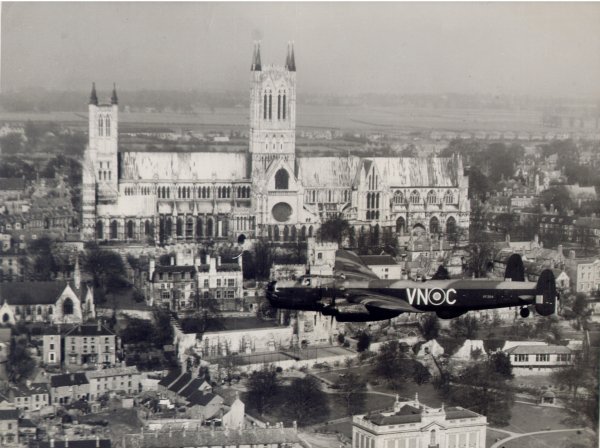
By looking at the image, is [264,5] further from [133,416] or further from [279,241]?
[133,416]

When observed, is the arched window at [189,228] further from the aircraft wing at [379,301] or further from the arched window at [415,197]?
the aircraft wing at [379,301]

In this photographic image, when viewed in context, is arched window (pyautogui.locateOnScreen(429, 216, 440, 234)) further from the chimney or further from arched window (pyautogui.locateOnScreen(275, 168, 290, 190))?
the chimney

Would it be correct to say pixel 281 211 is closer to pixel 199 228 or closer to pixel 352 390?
pixel 199 228

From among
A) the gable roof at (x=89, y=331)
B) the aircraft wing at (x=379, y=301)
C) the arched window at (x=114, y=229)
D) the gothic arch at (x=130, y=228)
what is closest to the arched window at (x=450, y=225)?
the gothic arch at (x=130, y=228)

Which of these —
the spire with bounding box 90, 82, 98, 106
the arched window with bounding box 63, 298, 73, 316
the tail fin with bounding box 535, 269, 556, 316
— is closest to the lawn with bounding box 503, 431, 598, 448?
the tail fin with bounding box 535, 269, 556, 316

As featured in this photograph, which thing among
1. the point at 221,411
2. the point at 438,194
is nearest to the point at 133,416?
the point at 221,411
